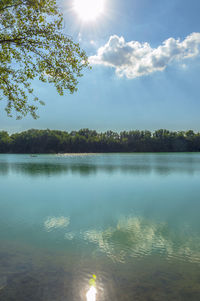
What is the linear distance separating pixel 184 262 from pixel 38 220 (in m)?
7.18

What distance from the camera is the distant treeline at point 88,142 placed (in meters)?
167

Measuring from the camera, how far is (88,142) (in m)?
174

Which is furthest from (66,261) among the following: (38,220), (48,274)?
(38,220)

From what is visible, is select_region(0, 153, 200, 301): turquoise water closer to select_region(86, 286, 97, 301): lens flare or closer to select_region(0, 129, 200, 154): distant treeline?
select_region(86, 286, 97, 301): lens flare

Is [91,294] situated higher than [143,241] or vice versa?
[91,294]

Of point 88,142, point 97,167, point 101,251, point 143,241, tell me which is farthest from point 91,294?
Result: point 88,142

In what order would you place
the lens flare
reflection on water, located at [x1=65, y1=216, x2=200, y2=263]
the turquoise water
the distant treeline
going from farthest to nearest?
the distant treeline
reflection on water, located at [x1=65, y1=216, x2=200, y2=263]
the turquoise water
the lens flare

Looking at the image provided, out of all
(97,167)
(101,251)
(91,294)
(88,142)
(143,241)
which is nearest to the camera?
(91,294)

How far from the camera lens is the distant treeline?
167250mm

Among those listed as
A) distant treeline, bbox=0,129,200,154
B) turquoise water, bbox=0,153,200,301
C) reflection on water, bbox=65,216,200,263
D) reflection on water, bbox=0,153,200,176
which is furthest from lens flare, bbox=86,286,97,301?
distant treeline, bbox=0,129,200,154

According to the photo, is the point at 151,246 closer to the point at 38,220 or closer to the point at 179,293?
the point at 179,293

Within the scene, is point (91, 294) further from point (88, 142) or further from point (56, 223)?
point (88, 142)

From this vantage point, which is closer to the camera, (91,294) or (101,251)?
(91,294)

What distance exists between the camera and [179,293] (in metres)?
4.91
